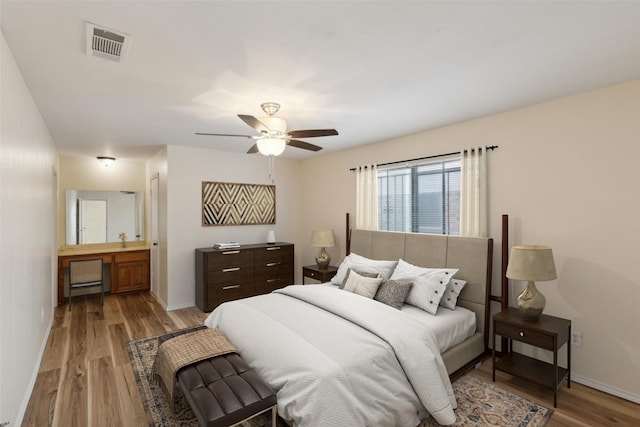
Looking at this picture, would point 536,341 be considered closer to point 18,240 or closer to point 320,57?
point 320,57

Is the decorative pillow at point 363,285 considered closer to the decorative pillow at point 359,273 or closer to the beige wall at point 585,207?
the decorative pillow at point 359,273

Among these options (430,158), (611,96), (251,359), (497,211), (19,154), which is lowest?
(251,359)

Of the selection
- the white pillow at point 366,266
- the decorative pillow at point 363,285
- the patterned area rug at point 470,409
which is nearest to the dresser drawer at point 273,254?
the white pillow at point 366,266

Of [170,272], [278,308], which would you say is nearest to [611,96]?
[278,308]

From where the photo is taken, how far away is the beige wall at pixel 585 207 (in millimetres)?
2490

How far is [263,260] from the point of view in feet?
16.7

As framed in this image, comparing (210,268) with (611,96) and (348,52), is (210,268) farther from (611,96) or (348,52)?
(611,96)

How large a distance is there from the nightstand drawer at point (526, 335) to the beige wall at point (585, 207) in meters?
0.53

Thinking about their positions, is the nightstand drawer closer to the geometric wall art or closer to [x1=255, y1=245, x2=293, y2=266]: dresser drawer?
[x1=255, y1=245, x2=293, y2=266]: dresser drawer

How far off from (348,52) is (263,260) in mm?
3736

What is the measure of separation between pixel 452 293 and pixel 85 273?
5.18 meters

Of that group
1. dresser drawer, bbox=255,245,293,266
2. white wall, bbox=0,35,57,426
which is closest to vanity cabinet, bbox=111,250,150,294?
dresser drawer, bbox=255,245,293,266

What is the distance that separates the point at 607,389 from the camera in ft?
8.50

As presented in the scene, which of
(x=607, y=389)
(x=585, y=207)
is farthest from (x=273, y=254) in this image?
(x=607, y=389)
